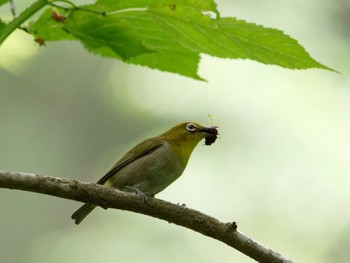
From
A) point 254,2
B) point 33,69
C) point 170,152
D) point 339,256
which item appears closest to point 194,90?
point 254,2

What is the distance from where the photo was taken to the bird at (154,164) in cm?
490

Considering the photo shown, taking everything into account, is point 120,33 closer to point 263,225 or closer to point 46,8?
point 46,8

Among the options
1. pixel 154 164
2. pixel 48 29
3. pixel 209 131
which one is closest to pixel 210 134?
pixel 209 131

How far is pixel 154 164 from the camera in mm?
5004

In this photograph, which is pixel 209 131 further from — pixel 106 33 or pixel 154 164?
pixel 106 33

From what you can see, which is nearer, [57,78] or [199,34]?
[199,34]

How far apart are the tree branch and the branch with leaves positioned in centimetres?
87

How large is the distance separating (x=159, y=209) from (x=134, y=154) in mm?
2332

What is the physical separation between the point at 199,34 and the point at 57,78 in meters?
12.3

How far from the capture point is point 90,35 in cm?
171

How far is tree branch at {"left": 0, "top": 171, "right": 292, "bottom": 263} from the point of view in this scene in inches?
100

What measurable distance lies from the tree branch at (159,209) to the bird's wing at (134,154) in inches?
84.0

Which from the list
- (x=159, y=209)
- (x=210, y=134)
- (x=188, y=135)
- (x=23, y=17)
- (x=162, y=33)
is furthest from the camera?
(x=188, y=135)

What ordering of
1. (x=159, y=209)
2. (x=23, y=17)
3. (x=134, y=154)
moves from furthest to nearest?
(x=134, y=154), (x=159, y=209), (x=23, y=17)
